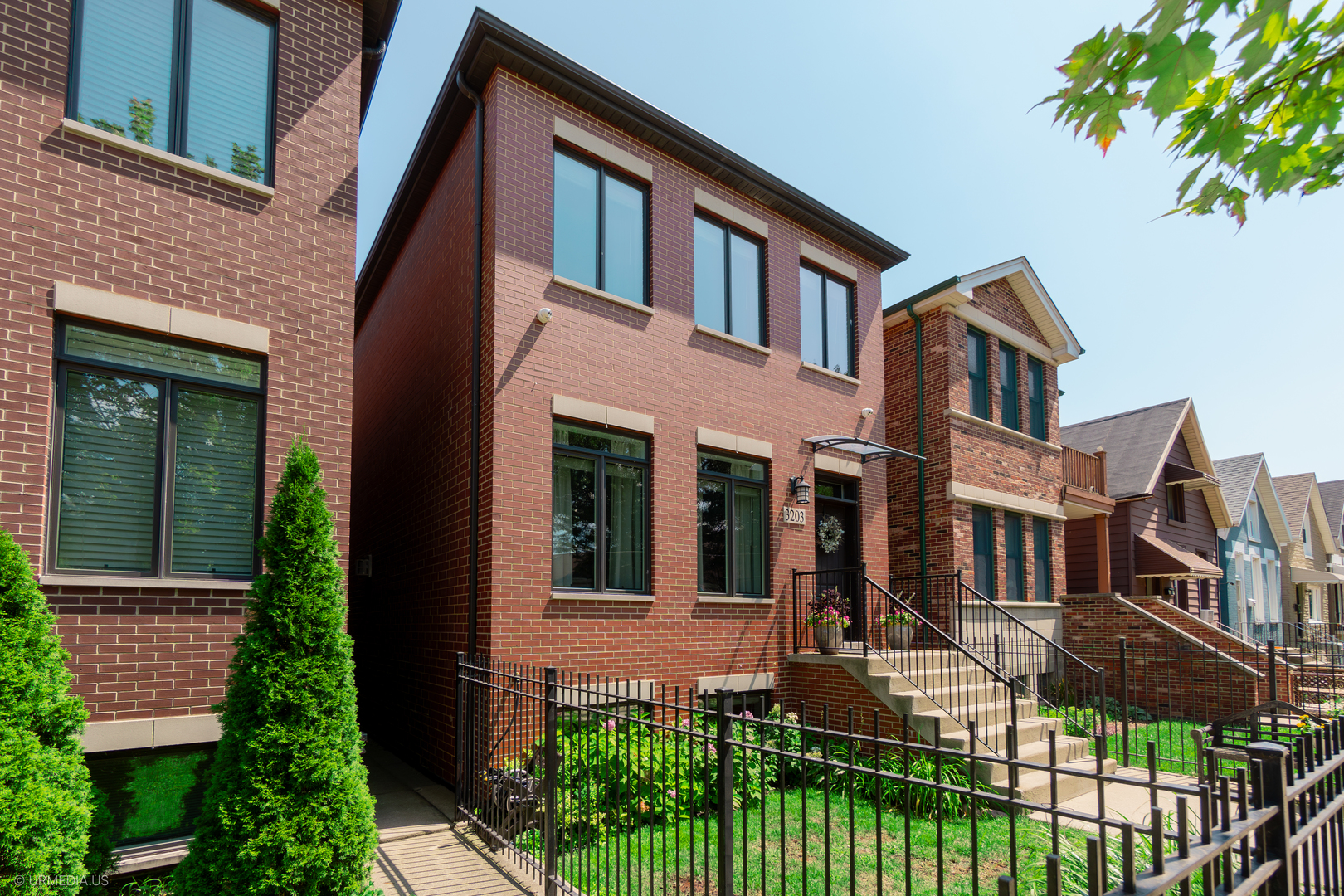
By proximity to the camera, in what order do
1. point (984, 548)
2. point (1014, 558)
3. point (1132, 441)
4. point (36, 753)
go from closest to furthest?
point (36, 753) < point (984, 548) < point (1014, 558) < point (1132, 441)

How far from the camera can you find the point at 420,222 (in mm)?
12656

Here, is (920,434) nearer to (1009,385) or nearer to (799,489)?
(1009,385)

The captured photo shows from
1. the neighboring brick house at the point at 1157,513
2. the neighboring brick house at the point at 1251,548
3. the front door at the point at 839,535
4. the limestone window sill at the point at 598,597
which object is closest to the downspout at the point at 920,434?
the front door at the point at 839,535

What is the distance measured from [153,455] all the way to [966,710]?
9.24 meters

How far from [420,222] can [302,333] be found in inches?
220

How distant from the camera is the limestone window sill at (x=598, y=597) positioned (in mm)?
9156

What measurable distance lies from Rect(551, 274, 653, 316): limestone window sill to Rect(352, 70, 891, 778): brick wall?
8 cm

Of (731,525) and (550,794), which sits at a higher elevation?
(731,525)

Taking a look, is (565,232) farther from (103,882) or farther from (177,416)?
(103,882)

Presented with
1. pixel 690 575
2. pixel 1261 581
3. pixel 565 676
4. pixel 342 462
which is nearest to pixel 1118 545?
pixel 1261 581

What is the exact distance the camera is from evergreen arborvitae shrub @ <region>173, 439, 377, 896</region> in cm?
521

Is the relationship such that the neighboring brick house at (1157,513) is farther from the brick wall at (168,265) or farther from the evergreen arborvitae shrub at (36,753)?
the evergreen arborvitae shrub at (36,753)

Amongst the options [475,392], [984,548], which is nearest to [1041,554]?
[984,548]

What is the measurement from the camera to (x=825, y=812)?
4.40 metres
